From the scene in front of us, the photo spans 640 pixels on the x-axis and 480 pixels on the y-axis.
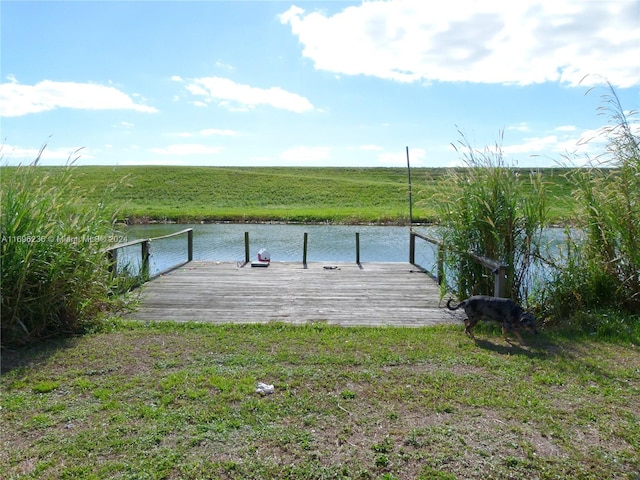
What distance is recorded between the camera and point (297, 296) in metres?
7.82

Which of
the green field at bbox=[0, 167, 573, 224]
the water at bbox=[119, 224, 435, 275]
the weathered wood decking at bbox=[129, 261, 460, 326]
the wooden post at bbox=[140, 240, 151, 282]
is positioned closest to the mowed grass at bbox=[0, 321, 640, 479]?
the weathered wood decking at bbox=[129, 261, 460, 326]

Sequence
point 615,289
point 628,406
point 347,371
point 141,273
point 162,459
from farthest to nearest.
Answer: point 141,273, point 615,289, point 347,371, point 628,406, point 162,459

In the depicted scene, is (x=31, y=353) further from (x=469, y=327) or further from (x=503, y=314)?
(x=503, y=314)

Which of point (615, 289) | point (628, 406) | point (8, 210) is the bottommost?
point (628, 406)

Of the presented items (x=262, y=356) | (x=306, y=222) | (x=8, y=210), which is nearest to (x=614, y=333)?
(x=262, y=356)

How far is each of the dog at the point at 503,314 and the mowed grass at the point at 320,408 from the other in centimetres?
22

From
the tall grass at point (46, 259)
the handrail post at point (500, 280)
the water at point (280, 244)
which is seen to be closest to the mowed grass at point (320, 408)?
the tall grass at point (46, 259)

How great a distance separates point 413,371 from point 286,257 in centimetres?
1149

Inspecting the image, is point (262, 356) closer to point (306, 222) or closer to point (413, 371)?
point (413, 371)

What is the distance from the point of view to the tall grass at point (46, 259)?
16.4 ft

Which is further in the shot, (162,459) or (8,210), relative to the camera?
(8,210)

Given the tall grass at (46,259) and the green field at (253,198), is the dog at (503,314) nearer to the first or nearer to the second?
the tall grass at (46,259)

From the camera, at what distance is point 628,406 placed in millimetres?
3699

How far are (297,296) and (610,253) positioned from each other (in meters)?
4.49
